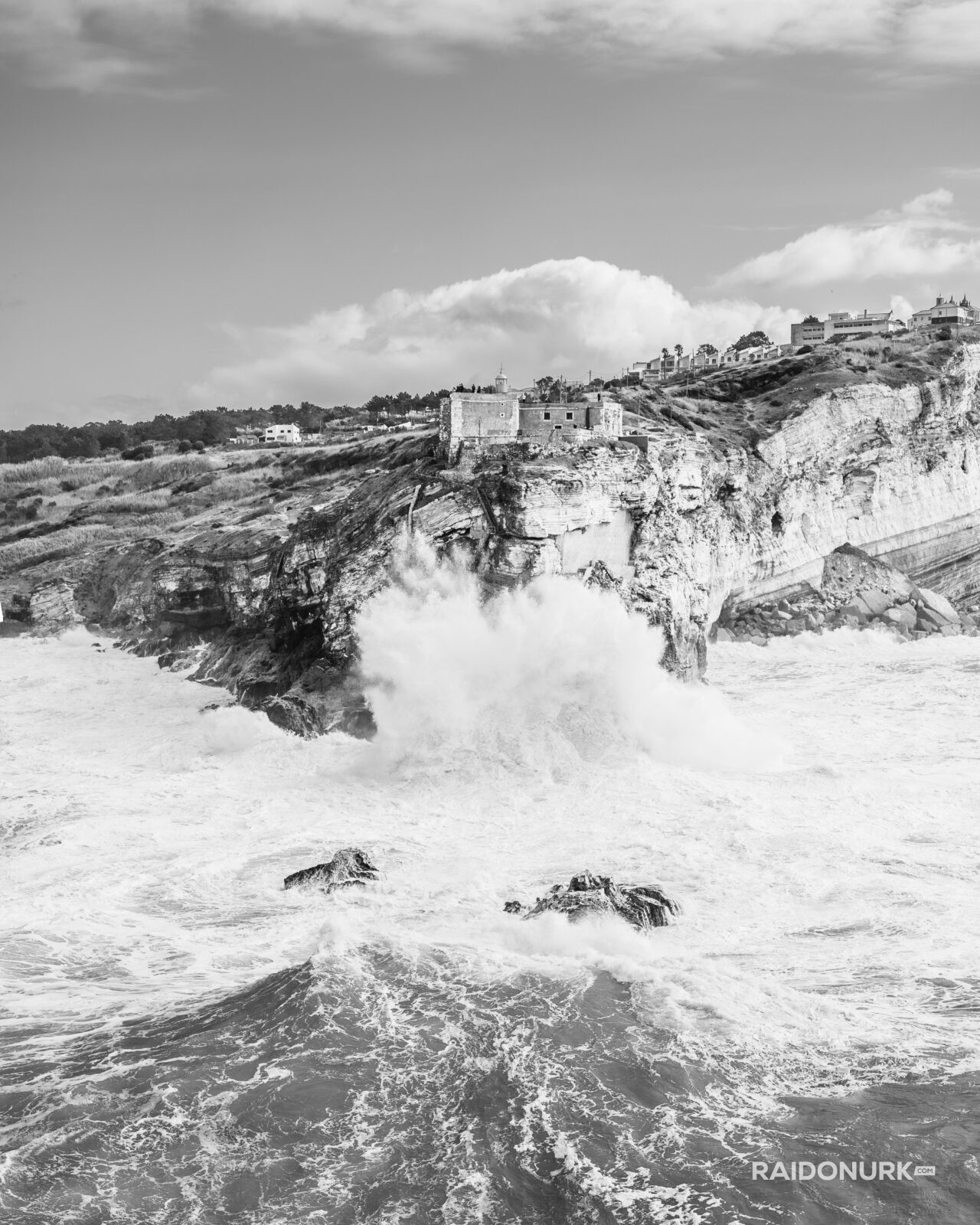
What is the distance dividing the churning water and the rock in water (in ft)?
1.31

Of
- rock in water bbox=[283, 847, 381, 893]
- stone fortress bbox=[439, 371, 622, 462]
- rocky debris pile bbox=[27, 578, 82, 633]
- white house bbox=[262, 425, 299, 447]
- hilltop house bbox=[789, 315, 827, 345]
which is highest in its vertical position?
hilltop house bbox=[789, 315, 827, 345]

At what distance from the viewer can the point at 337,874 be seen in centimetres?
2334

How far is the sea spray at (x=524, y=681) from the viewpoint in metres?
31.3

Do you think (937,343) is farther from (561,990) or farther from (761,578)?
(561,990)

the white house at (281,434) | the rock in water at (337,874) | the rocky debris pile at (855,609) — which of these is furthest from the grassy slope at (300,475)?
the rock in water at (337,874)

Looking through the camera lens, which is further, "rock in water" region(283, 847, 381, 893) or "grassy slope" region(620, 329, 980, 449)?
"grassy slope" region(620, 329, 980, 449)

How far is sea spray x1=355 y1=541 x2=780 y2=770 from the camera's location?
103 ft

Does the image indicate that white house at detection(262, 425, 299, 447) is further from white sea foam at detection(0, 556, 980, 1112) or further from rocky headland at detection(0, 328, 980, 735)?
white sea foam at detection(0, 556, 980, 1112)

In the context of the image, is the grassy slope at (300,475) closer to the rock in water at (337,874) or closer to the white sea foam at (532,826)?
the white sea foam at (532,826)

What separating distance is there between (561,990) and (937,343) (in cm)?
5110

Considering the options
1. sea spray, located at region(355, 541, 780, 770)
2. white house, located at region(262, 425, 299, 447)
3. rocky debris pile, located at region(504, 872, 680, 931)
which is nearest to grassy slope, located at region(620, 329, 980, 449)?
sea spray, located at region(355, 541, 780, 770)

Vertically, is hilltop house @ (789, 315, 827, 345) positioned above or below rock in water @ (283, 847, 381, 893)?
above

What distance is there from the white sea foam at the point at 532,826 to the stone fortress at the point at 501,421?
220 inches

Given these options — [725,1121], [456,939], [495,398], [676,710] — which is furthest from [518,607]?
[725,1121]
